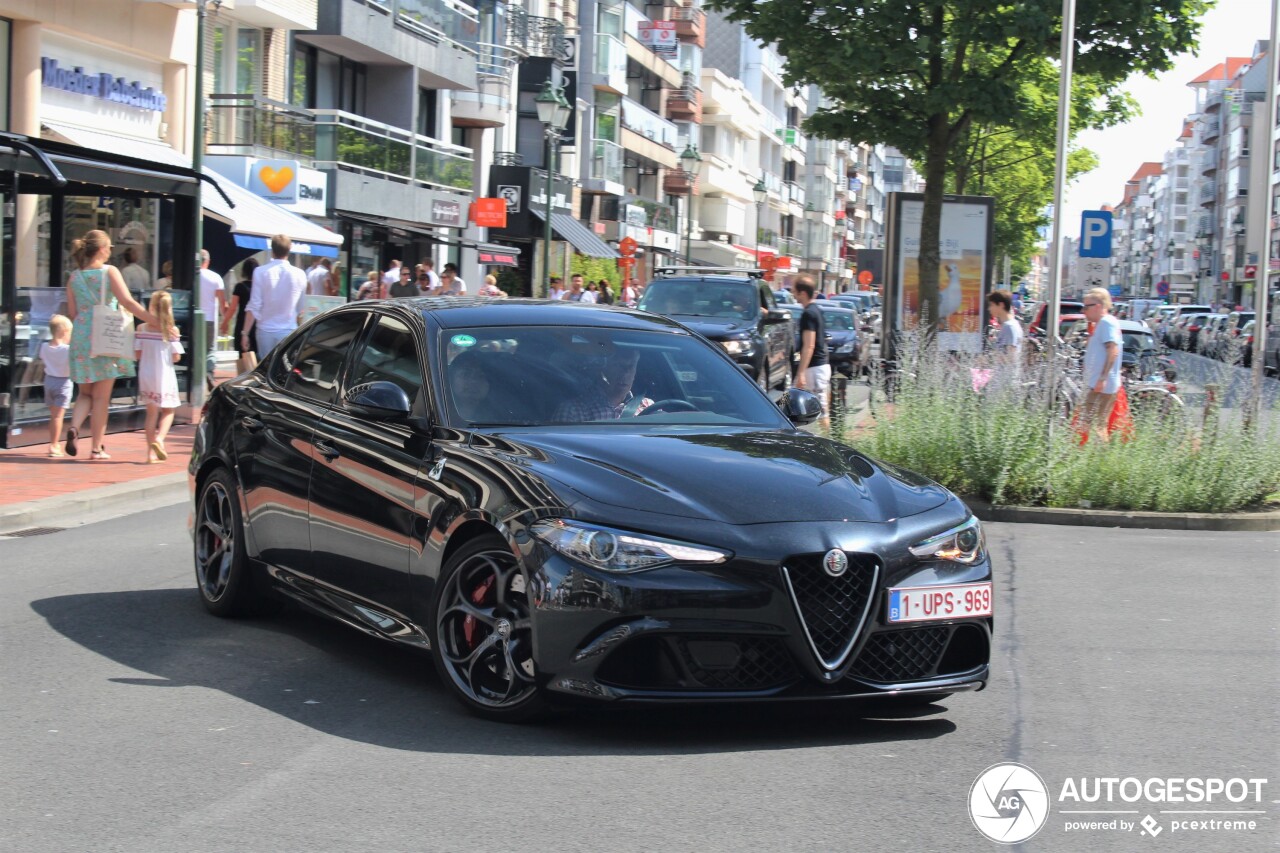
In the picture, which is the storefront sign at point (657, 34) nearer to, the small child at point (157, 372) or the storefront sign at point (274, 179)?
the storefront sign at point (274, 179)

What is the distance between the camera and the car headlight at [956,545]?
19.3ft

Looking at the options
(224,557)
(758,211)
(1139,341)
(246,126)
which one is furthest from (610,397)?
(758,211)

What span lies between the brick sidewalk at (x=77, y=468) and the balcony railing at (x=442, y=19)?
903 inches

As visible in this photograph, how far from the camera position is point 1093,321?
15383mm

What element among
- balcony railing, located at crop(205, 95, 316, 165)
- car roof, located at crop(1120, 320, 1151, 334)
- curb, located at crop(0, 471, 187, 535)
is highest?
balcony railing, located at crop(205, 95, 316, 165)

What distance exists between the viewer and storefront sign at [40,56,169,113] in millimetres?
23906

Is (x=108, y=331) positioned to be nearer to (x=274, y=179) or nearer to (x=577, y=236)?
(x=274, y=179)

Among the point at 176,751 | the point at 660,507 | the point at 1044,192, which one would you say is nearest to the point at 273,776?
the point at 176,751

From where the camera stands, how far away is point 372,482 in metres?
6.71

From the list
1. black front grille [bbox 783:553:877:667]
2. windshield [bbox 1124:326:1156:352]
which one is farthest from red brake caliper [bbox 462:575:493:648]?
windshield [bbox 1124:326:1156:352]

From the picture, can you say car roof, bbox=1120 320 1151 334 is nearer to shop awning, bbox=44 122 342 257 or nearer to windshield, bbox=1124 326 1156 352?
windshield, bbox=1124 326 1156 352

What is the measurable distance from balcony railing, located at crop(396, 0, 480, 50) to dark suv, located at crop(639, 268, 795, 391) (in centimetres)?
1419

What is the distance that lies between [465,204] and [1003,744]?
3589cm

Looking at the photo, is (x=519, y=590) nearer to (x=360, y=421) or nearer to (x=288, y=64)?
(x=360, y=421)
